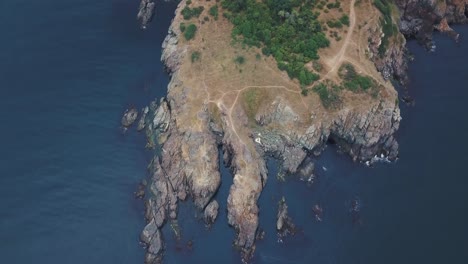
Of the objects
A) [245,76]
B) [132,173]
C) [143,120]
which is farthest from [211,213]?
[245,76]

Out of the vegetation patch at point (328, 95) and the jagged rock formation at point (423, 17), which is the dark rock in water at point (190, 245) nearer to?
the vegetation patch at point (328, 95)

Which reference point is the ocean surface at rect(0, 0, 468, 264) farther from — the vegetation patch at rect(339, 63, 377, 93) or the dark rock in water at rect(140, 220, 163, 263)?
the vegetation patch at rect(339, 63, 377, 93)

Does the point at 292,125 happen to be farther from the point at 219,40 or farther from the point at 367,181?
the point at 219,40

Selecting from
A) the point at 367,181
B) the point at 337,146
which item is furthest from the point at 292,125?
the point at 367,181

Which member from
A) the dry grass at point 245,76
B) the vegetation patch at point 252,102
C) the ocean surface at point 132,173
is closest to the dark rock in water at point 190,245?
the ocean surface at point 132,173

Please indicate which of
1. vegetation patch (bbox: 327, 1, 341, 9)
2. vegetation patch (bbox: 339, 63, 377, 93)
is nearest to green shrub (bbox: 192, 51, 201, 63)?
vegetation patch (bbox: 339, 63, 377, 93)

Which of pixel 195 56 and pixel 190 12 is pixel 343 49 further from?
pixel 190 12
